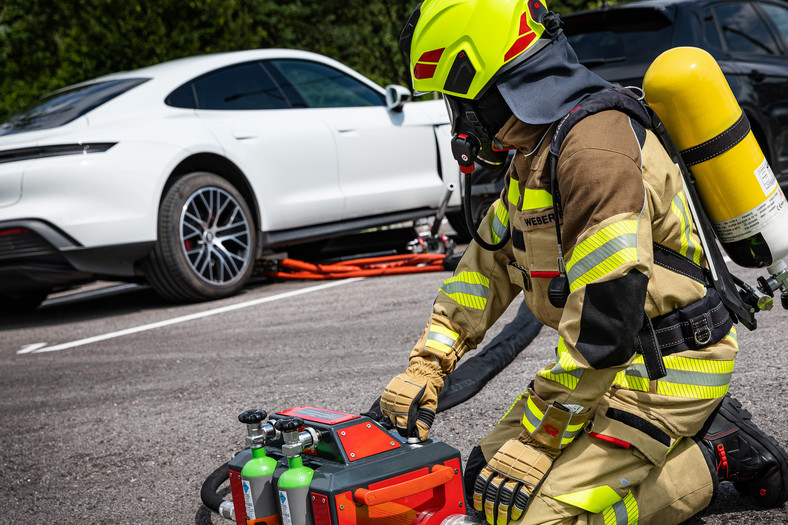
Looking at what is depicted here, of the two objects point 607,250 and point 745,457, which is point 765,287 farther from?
point 607,250

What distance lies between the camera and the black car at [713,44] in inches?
245

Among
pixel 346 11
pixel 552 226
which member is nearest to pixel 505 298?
pixel 552 226

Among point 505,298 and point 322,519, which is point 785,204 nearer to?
point 505,298

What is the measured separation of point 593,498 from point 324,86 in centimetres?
559

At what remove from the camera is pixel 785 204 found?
2.37m

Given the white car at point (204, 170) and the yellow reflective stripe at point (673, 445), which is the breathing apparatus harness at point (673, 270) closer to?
the yellow reflective stripe at point (673, 445)

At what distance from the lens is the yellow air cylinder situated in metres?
2.26

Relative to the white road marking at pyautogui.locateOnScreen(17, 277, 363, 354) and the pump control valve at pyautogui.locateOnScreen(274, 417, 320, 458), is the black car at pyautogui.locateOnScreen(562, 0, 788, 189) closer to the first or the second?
the white road marking at pyautogui.locateOnScreen(17, 277, 363, 354)

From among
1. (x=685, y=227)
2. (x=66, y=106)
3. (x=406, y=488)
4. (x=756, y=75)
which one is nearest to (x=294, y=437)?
(x=406, y=488)

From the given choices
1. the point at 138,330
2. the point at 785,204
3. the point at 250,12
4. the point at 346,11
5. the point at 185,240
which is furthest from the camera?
the point at 346,11

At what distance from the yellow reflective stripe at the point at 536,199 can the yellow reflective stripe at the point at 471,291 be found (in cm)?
38

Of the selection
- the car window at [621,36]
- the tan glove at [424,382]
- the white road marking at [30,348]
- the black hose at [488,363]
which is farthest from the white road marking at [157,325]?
the tan glove at [424,382]

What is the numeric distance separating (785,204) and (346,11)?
1786 centimetres

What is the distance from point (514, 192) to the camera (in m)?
2.45
